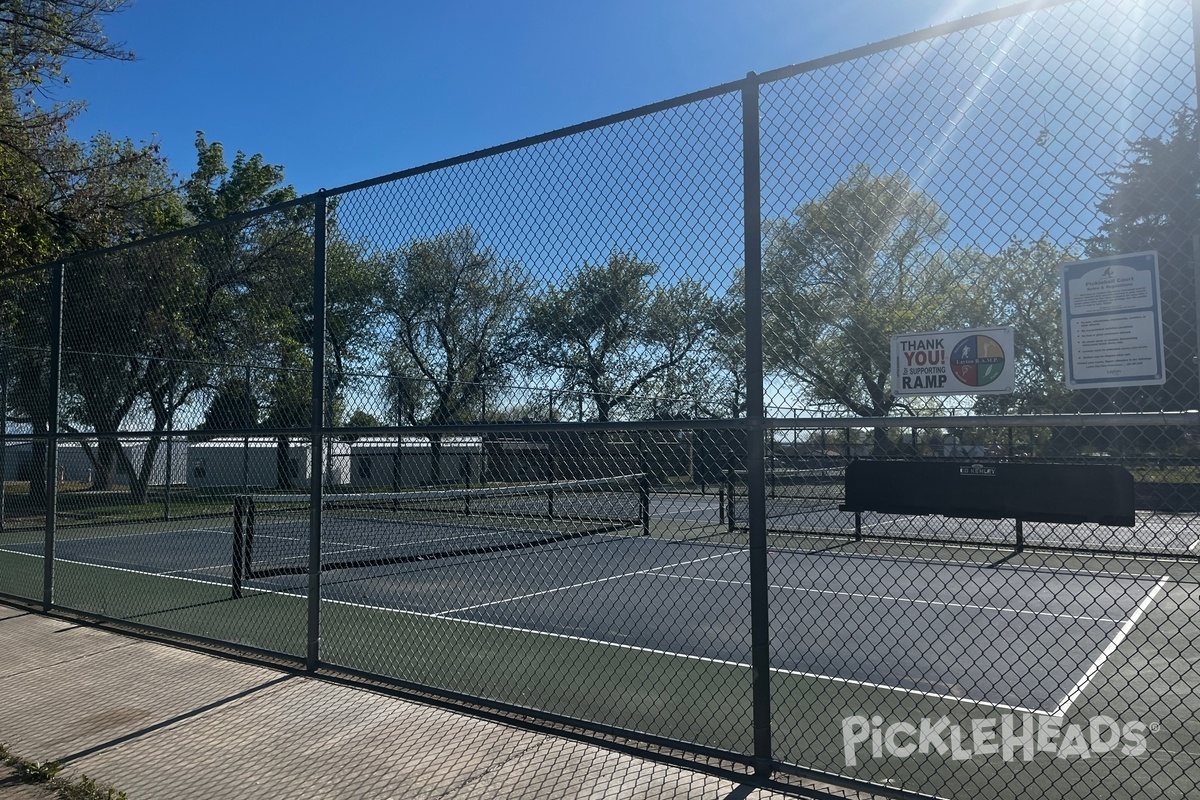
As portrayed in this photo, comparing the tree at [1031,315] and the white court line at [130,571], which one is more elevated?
the tree at [1031,315]

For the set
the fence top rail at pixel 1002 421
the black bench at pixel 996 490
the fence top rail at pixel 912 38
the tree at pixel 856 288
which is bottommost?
the black bench at pixel 996 490

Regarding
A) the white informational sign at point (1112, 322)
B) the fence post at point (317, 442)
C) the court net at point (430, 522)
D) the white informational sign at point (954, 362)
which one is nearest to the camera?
the white informational sign at point (1112, 322)

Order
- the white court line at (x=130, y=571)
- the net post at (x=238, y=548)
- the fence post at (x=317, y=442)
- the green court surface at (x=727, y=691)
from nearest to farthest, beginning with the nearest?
the green court surface at (x=727, y=691) → the fence post at (x=317, y=442) → the net post at (x=238, y=548) → the white court line at (x=130, y=571)

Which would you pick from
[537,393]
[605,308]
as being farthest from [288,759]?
[605,308]

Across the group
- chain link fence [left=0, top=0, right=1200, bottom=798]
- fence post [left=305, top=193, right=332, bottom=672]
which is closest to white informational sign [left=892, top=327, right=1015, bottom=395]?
chain link fence [left=0, top=0, right=1200, bottom=798]

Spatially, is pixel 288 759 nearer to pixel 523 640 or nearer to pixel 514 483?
pixel 523 640

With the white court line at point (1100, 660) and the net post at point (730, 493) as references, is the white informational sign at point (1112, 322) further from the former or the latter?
the net post at point (730, 493)

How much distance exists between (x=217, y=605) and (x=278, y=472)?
2016 millimetres

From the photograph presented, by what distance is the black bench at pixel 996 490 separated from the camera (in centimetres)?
346

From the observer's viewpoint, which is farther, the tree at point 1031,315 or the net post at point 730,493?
the net post at point 730,493

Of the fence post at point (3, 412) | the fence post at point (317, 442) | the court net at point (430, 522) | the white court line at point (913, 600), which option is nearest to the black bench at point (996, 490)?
the court net at point (430, 522)

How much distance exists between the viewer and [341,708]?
5.26 metres

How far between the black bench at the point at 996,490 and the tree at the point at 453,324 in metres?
2.41

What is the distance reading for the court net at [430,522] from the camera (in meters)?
8.10
